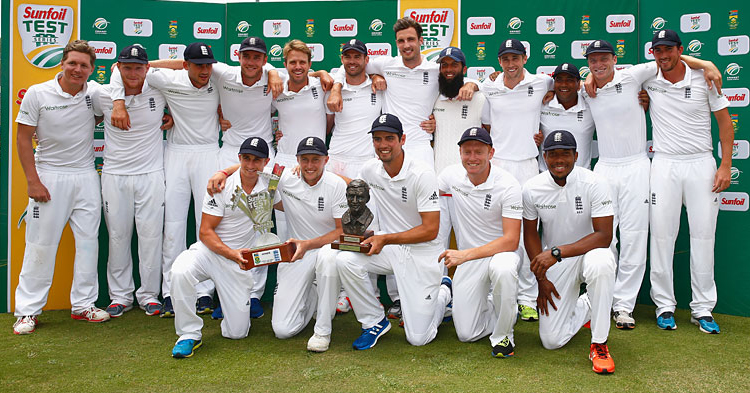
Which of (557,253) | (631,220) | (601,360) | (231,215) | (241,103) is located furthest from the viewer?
(241,103)

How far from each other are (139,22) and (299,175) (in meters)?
3.14

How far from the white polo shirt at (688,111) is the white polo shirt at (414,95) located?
2.27 metres

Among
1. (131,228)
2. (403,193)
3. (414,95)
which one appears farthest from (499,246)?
(131,228)

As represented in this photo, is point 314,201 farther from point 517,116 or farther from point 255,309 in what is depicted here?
point 517,116

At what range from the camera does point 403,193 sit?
5.59m

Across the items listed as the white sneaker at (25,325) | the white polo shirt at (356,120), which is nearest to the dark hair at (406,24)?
the white polo shirt at (356,120)

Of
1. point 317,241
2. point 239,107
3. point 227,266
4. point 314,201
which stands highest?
point 239,107

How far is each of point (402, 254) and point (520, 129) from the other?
6.50ft

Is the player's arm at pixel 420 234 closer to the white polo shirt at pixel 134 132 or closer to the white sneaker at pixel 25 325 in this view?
the white polo shirt at pixel 134 132

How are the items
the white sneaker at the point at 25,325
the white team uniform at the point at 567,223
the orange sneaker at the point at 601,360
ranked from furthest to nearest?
the white sneaker at the point at 25,325, the white team uniform at the point at 567,223, the orange sneaker at the point at 601,360

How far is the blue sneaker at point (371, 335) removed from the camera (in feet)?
17.7

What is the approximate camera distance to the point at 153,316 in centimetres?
665

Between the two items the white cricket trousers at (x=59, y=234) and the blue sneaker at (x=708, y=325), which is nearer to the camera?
the blue sneaker at (x=708, y=325)

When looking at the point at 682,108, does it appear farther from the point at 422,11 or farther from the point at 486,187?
the point at 422,11
